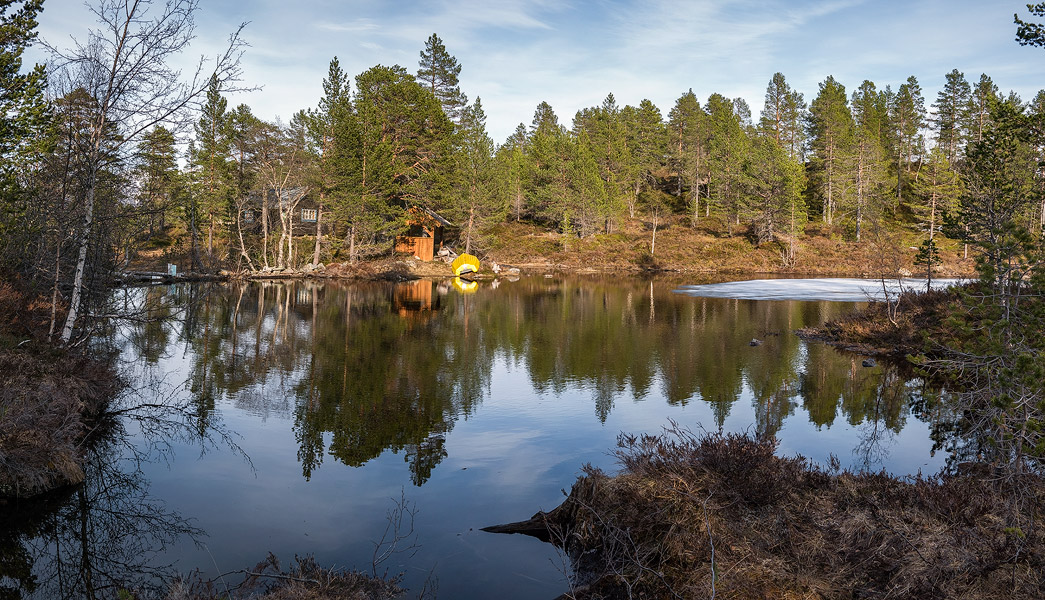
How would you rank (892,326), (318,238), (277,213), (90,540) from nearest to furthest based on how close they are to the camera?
1. (90,540)
2. (892,326)
3. (318,238)
4. (277,213)

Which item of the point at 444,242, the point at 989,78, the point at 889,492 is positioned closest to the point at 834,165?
the point at 989,78

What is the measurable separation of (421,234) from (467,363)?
43.5 m

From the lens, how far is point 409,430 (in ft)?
42.4

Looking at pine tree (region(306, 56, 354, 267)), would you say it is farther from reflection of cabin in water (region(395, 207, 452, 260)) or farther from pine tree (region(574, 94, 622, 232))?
pine tree (region(574, 94, 622, 232))

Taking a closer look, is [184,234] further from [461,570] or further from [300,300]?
[461,570]

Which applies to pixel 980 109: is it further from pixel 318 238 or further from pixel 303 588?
pixel 303 588

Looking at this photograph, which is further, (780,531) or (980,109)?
(980,109)

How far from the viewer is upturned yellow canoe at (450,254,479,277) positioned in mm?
60309

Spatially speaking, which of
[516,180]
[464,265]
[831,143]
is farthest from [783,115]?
[464,265]

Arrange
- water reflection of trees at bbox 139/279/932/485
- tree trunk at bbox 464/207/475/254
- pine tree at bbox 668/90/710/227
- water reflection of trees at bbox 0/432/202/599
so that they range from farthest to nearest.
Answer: pine tree at bbox 668/90/710/227, tree trunk at bbox 464/207/475/254, water reflection of trees at bbox 139/279/932/485, water reflection of trees at bbox 0/432/202/599

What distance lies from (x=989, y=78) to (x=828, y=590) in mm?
97091

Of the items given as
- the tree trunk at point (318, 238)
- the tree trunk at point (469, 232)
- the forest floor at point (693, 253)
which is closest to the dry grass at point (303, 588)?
the tree trunk at point (318, 238)

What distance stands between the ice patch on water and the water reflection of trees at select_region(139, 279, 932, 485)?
18.7ft

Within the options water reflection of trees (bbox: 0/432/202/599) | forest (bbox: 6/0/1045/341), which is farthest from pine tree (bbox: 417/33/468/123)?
water reflection of trees (bbox: 0/432/202/599)
